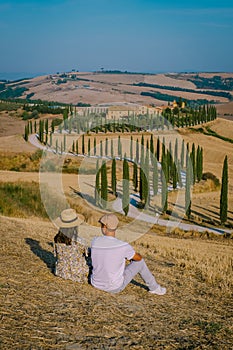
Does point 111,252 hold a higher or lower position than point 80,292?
higher

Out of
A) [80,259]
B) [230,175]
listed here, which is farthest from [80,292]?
[230,175]

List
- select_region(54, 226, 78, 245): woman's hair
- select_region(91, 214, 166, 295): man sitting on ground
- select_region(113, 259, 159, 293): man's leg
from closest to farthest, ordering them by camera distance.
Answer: select_region(91, 214, 166, 295): man sitting on ground < select_region(113, 259, 159, 293): man's leg < select_region(54, 226, 78, 245): woman's hair

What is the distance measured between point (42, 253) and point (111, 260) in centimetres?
343

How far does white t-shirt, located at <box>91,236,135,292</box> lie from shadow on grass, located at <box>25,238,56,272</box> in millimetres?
1448

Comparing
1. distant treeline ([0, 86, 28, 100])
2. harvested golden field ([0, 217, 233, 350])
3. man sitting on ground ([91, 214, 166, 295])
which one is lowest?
distant treeline ([0, 86, 28, 100])

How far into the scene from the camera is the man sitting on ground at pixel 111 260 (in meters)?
6.77

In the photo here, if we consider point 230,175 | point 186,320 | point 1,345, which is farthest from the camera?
point 230,175

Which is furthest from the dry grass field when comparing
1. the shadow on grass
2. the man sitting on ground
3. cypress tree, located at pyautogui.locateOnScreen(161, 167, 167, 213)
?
cypress tree, located at pyautogui.locateOnScreen(161, 167, 167, 213)

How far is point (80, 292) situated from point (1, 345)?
7.31 feet

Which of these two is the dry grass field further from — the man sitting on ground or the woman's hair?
the woman's hair

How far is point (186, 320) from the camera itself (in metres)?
6.38

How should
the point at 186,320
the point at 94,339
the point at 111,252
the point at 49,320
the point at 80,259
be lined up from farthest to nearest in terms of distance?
the point at 80,259
the point at 111,252
the point at 186,320
the point at 49,320
the point at 94,339

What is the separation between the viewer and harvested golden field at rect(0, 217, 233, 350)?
17.6 ft

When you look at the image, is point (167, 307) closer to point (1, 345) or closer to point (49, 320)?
point (49, 320)
